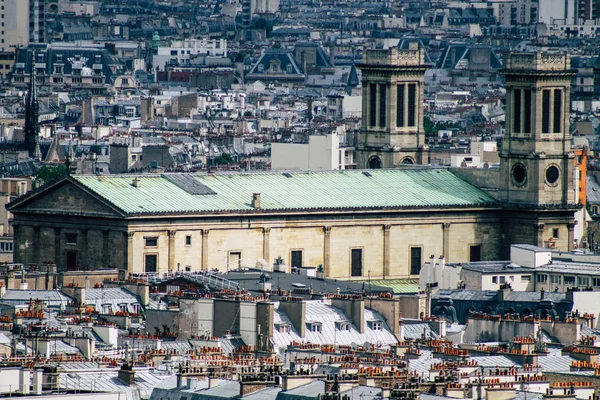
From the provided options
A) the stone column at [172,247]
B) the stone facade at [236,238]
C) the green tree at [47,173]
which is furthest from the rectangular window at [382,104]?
the green tree at [47,173]

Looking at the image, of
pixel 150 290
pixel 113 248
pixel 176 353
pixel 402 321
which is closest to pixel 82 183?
pixel 113 248

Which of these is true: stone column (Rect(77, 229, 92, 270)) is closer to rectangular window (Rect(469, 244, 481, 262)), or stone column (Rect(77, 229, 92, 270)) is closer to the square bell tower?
rectangular window (Rect(469, 244, 481, 262))

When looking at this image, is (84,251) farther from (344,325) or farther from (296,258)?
(344,325)

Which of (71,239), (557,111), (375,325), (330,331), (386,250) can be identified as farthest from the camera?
(557,111)

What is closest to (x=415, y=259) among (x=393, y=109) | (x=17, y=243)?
(x=393, y=109)

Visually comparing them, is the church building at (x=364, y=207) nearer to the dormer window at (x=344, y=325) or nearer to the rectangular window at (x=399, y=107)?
the rectangular window at (x=399, y=107)
